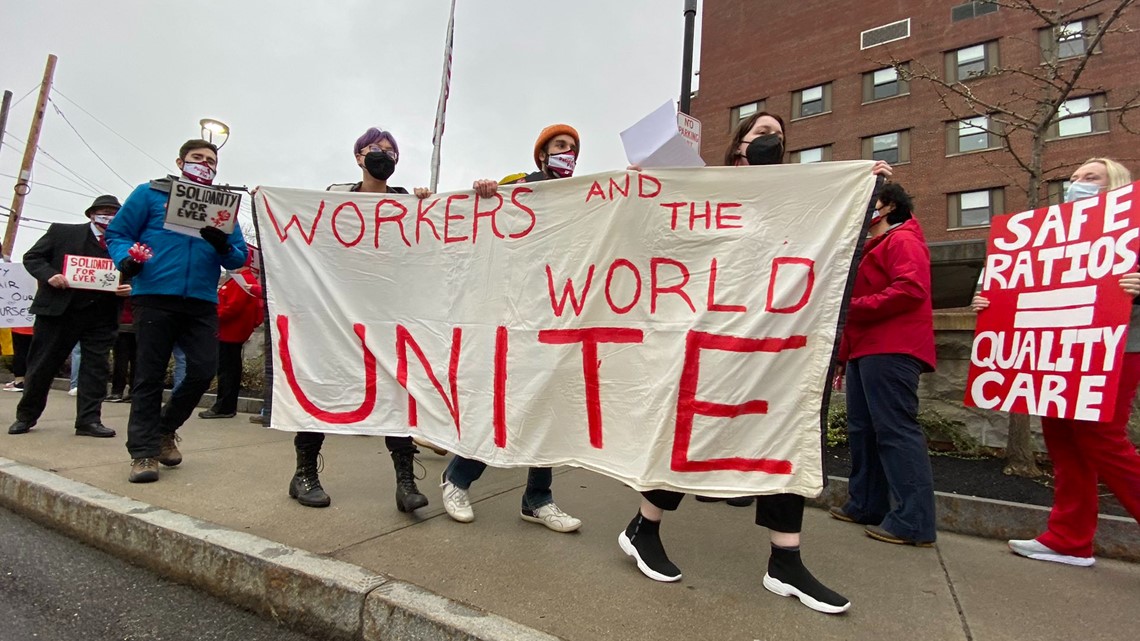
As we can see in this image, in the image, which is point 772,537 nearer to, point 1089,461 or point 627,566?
point 627,566

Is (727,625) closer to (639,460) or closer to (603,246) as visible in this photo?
(639,460)

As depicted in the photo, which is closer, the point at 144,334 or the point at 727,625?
the point at 727,625

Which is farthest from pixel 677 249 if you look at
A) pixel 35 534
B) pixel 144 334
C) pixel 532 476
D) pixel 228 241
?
pixel 35 534

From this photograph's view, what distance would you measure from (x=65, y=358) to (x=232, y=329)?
1.50 metres

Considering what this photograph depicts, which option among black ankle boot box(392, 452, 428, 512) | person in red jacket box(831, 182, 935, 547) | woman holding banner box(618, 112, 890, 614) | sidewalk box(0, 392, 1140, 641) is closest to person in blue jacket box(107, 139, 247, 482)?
sidewalk box(0, 392, 1140, 641)

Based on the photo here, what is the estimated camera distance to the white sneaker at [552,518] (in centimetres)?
283

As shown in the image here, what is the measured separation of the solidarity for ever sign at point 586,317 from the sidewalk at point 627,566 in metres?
0.42

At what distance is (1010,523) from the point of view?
293cm

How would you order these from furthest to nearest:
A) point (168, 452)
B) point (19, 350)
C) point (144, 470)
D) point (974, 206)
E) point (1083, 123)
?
point (974, 206)
point (1083, 123)
point (19, 350)
point (168, 452)
point (144, 470)

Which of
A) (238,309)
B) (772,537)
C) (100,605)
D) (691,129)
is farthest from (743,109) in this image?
(100,605)

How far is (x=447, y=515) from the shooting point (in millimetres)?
2988

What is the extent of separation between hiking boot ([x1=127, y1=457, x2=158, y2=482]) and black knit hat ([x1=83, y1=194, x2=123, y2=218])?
2.73 m

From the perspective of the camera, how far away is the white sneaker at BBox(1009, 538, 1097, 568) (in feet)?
8.53

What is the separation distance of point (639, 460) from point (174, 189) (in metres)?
2.85
